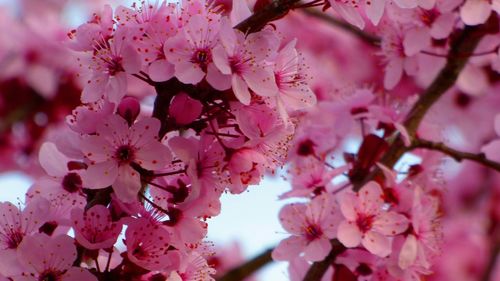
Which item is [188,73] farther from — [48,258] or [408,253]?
[408,253]

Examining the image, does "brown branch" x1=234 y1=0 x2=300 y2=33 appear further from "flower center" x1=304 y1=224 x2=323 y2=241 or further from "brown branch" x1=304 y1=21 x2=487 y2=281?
"brown branch" x1=304 y1=21 x2=487 y2=281

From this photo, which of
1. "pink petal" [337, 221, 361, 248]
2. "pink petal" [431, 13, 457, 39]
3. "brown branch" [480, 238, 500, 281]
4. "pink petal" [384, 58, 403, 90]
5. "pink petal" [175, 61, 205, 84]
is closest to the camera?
"pink petal" [175, 61, 205, 84]

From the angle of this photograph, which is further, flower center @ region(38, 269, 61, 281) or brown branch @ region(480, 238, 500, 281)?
brown branch @ region(480, 238, 500, 281)

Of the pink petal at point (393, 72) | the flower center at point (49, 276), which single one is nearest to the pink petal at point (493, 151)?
the pink petal at point (393, 72)

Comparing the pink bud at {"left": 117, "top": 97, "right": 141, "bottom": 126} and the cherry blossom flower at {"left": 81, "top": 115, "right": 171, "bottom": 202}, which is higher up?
the pink bud at {"left": 117, "top": 97, "right": 141, "bottom": 126}

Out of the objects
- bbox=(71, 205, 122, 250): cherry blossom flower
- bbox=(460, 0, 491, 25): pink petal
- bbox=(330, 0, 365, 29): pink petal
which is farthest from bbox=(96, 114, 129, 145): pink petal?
bbox=(460, 0, 491, 25): pink petal

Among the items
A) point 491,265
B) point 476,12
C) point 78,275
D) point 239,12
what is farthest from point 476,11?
point 491,265

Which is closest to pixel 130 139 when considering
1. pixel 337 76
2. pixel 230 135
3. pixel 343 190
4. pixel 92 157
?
pixel 92 157

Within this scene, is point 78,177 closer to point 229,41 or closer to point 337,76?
point 229,41
